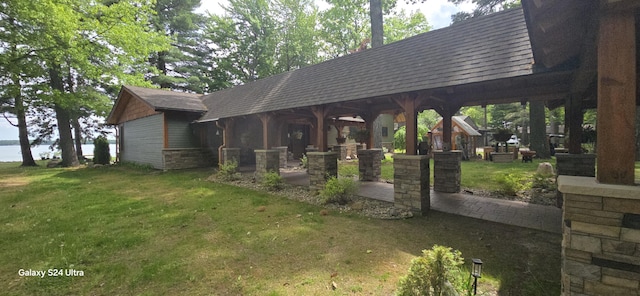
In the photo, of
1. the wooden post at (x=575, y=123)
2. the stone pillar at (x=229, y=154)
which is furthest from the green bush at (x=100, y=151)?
the wooden post at (x=575, y=123)

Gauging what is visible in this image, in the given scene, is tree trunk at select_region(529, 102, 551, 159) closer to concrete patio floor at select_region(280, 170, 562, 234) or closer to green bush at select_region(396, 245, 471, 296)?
concrete patio floor at select_region(280, 170, 562, 234)

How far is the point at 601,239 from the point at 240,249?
4210 mm

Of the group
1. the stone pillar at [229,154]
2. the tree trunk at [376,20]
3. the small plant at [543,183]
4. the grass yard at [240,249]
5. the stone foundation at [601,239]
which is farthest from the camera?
the tree trunk at [376,20]

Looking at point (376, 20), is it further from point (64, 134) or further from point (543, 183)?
point (64, 134)

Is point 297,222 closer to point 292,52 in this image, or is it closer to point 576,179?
point 576,179

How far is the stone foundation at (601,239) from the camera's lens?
208 cm

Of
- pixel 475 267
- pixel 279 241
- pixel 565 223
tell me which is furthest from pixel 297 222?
pixel 565 223

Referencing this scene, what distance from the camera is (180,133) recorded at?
13602 mm

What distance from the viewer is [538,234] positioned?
427cm

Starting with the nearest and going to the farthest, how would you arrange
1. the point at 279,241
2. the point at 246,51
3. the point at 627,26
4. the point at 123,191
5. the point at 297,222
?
1. the point at 627,26
2. the point at 279,241
3. the point at 297,222
4. the point at 123,191
5. the point at 246,51

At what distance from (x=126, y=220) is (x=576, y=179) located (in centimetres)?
750

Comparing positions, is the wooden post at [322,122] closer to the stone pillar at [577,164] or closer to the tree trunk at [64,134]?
the stone pillar at [577,164]

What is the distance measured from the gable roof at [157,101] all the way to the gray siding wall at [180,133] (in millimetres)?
873

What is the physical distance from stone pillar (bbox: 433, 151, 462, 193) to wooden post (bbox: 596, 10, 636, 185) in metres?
4.96
